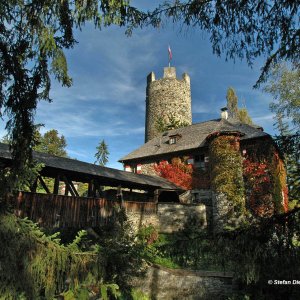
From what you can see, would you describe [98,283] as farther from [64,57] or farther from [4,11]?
[4,11]

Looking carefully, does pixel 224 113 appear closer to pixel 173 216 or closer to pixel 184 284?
pixel 173 216

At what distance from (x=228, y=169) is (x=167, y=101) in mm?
17333

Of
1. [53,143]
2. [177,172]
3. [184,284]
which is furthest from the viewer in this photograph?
[53,143]

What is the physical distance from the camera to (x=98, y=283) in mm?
4098

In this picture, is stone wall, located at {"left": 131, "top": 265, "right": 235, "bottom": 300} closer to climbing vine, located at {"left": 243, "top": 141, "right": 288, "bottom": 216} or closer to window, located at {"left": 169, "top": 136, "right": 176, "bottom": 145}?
climbing vine, located at {"left": 243, "top": 141, "right": 288, "bottom": 216}

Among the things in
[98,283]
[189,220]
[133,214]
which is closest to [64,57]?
[98,283]

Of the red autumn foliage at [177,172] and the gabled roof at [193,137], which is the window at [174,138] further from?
the red autumn foliage at [177,172]

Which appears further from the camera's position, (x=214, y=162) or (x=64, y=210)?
(x=214, y=162)

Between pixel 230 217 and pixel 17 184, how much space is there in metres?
13.5

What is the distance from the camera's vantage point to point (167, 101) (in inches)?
1276

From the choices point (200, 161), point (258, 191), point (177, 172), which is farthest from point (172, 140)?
point (258, 191)

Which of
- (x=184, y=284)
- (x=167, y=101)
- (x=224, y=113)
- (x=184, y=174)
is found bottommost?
(x=184, y=284)

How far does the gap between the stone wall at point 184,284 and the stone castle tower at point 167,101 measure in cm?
2233

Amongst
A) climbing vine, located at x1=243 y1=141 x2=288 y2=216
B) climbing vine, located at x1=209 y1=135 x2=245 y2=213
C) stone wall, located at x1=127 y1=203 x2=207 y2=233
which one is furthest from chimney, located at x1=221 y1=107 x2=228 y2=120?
stone wall, located at x1=127 y1=203 x2=207 y2=233
